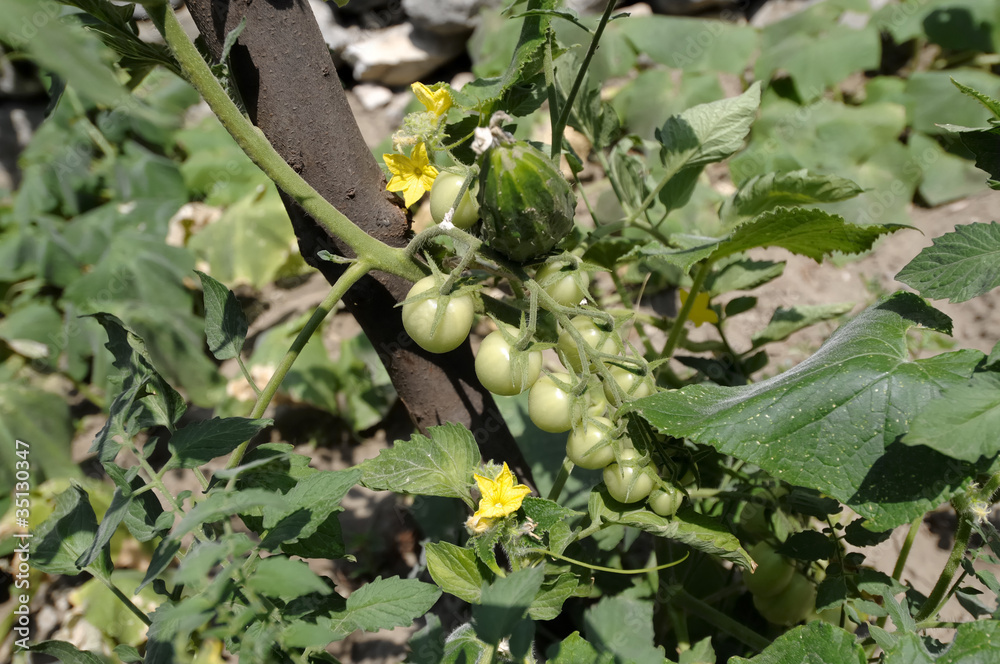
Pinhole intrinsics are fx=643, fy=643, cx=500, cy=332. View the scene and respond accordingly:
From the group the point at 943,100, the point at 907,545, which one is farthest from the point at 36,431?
the point at 943,100

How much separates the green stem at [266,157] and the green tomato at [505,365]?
180mm

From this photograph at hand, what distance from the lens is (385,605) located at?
0.79m

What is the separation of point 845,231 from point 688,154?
0.31 meters

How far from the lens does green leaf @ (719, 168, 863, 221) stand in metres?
1.13

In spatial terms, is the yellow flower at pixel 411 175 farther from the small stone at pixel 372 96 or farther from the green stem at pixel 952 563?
the small stone at pixel 372 96

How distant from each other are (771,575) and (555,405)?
1.92 ft

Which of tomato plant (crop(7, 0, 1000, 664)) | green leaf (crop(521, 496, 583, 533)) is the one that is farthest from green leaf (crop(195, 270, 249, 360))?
green leaf (crop(521, 496, 583, 533))

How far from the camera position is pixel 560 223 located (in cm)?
81

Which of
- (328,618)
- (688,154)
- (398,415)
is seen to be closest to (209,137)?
(398,415)

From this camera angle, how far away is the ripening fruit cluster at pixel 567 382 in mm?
815

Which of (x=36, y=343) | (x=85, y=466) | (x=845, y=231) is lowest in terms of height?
(x=85, y=466)

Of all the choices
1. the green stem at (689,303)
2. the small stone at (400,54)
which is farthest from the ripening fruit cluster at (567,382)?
the small stone at (400,54)

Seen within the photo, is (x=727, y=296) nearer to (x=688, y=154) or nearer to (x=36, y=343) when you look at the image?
(x=688, y=154)

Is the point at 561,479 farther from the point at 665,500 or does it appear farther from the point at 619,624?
the point at 619,624
